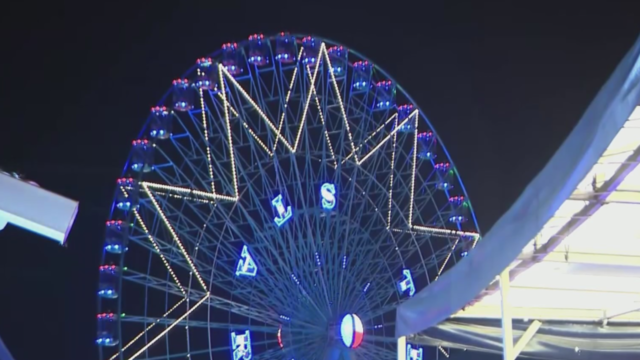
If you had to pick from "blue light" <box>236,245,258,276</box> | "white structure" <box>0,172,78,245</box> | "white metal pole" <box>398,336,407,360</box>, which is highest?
"blue light" <box>236,245,258,276</box>

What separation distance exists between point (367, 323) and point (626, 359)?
7946 millimetres

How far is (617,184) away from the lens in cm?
362

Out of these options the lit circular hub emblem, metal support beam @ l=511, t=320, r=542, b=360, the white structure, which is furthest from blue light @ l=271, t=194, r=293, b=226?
the white structure

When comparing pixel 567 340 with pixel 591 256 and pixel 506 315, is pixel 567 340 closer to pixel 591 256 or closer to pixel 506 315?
pixel 591 256

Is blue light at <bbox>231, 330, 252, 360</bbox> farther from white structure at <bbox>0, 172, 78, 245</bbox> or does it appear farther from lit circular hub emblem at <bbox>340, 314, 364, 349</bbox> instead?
white structure at <bbox>0, 172, 78, 245</bbox>

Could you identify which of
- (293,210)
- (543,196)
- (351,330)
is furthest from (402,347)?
(293,210)

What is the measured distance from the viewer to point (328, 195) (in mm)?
13758

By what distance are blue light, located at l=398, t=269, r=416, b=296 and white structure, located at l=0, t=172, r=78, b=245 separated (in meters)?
→ 12.6

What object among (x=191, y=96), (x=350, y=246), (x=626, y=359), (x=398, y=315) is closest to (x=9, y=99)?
(x=191, y=96)

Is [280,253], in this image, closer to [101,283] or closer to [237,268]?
[237,268]

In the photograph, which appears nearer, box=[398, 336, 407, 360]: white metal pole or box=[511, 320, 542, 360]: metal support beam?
box=[511, 320, 542, 360]: metal support beam

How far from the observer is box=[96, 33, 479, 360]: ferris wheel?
13.5m

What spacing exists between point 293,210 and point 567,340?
315 inches

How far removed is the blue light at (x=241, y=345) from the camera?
14.0 meters
